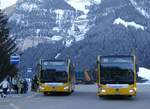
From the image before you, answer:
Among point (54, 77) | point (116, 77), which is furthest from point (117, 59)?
point (54, 77)

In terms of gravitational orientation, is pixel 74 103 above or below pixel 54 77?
below

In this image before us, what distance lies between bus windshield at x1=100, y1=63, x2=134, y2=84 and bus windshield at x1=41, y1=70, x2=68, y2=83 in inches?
227

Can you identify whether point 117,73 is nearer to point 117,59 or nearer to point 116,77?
point 116,77

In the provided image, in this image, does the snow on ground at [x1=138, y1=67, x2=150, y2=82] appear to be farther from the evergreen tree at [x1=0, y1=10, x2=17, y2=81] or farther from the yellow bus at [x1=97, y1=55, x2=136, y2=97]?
the yellow bus at [x1=97, y1=55, x2=136, y2=97]

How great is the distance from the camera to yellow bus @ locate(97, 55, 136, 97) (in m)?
33.7

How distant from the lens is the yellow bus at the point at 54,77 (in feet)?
128

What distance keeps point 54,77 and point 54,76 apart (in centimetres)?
8

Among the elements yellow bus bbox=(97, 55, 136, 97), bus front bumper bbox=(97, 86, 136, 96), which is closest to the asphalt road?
bus front bumper bbox=(97, 86, 136, 96)

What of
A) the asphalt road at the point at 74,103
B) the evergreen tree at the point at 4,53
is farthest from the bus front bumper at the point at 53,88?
the evergreen tree at the point at 4,53

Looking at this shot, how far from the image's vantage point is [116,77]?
3394cm

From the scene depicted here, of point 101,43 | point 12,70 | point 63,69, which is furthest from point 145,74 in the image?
point 63,69

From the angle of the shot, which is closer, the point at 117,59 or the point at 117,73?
the point at 117,73

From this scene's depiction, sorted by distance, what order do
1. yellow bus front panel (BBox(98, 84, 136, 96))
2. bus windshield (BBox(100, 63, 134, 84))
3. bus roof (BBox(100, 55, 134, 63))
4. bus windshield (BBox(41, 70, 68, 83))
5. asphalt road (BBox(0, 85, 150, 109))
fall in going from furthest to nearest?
bus windshield (BBox(41, 70, 68, 83))
bus roof (BBox(100, 55, 134, 63))
bus windshield (BBox(100, 63, 134, 84))
yellow bus front panel (BBox(98, 84, 136, 96))
asphalt road (BBox(0, 85, 150, 109))

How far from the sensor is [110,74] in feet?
112
